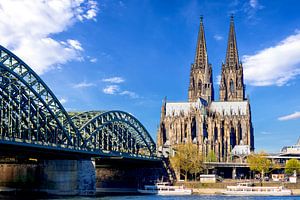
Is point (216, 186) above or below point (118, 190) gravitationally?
above

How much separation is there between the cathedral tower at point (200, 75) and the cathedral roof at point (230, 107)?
24.2ft

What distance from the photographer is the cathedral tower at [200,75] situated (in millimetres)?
174500

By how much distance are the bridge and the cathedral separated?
56984 mm

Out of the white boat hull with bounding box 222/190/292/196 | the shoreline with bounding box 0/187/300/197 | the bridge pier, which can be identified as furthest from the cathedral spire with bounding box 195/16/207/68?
→ the bridge pier

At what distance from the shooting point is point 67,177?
69.5 metres

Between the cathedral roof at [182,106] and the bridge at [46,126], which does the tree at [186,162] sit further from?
the cathedral roof at [182,106]

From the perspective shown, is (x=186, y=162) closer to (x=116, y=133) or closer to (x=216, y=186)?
(x=216, y=186)

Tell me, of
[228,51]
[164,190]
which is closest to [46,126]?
[164,190]

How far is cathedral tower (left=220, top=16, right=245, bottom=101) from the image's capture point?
174625 mm

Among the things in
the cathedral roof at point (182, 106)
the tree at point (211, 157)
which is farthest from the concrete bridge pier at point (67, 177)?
the cathedral roof at point (182, 106)

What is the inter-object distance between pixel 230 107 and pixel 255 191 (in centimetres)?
7817

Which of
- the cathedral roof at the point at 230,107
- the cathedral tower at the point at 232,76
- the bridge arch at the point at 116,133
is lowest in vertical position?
the bridge arch at the point at 116,133

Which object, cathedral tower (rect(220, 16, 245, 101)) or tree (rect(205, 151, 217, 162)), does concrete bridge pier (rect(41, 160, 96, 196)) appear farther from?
cathedral tower (rect(220, 16, 245, 101))

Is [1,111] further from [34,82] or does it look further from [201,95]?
[201,95]
